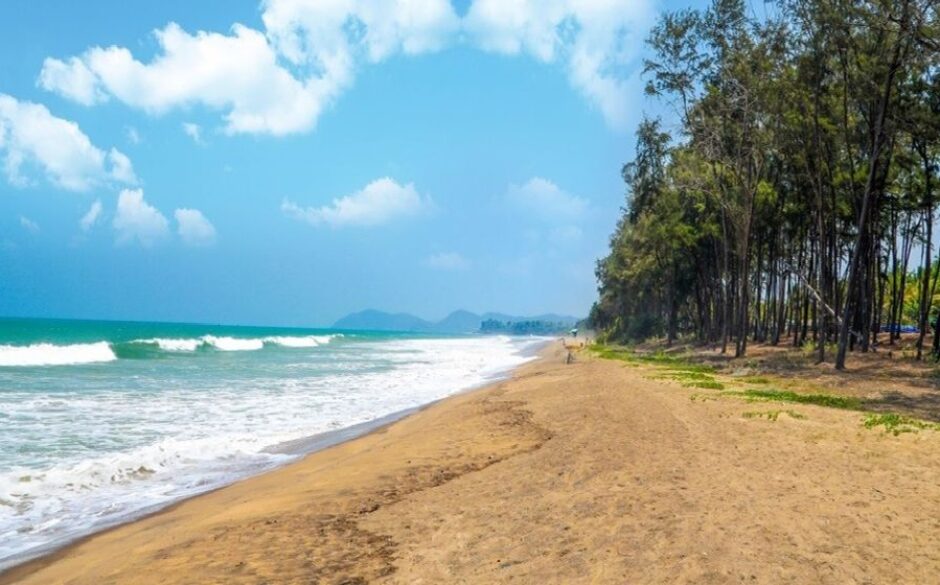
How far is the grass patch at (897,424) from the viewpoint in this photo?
11516 millimetres

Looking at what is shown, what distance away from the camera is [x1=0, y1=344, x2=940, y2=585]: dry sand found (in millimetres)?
5738

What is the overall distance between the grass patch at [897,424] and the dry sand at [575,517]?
1.18 feet

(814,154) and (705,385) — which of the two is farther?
(814,154)

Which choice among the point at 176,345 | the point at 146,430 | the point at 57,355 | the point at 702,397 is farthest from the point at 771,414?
the point at 176,345

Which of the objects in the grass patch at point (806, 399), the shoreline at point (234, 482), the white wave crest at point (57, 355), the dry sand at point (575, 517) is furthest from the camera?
the white wave crest at point (57, 355)

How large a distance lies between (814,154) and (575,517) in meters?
26.5

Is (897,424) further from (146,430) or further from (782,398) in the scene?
(146,430)

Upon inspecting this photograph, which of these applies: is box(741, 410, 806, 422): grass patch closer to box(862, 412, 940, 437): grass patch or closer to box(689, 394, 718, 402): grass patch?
box(862, 412, 940, 437): grass patch

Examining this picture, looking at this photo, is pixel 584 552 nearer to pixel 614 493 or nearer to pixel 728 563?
pixel 728 563

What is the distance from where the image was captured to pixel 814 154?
28312 mm

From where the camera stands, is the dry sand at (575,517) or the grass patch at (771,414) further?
the grass patch at (771,414)

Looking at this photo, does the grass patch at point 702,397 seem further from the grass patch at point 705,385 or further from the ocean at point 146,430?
the ocean at point 146,430

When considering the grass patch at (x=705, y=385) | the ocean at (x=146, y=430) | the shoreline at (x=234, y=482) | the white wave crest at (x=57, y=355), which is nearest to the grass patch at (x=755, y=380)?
the grass patch at (x=705, y=385)

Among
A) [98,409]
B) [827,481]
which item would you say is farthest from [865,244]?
[98,409]
